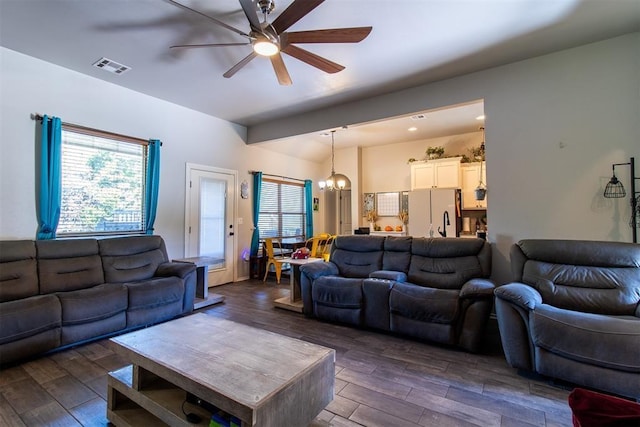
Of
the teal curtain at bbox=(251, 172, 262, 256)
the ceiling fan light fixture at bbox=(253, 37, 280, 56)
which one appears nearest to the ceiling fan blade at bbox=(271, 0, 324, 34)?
the ceiling fan light fixture at bbox=(253, 37, 280, 56)

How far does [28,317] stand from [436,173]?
248 inches

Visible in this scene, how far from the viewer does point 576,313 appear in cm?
217

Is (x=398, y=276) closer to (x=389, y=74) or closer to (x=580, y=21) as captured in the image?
(x=389, y=74)

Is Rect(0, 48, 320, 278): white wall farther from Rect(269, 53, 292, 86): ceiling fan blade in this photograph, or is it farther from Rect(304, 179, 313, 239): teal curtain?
Rect(269, 53, 292, 86): ceiling fan blade

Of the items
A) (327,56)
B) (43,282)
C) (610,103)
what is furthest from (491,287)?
(43,282)

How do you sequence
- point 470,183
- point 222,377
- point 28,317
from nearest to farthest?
point 222,377
point 28,317
point 470,183

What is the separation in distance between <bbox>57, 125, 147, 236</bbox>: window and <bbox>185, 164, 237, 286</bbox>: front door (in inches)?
31.0

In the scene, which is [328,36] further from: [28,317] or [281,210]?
[281,210]

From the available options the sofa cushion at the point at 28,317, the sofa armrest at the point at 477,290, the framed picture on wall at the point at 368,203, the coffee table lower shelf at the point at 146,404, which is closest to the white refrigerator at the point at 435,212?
the framed picture on wall at the point at 368,203

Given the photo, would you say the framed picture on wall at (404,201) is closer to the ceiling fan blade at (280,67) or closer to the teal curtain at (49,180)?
the ceiling fan blade at (280,67)

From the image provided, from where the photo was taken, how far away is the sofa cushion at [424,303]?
2779 mm

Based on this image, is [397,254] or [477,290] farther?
[397,254]

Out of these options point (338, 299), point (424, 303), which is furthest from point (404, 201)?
point (424, 303)

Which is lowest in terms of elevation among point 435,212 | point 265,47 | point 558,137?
point 435,212
